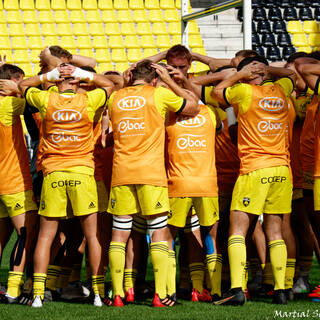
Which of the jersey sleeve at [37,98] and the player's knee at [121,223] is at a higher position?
the jersey sleeve at [37,98]

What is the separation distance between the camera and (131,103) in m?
6.18

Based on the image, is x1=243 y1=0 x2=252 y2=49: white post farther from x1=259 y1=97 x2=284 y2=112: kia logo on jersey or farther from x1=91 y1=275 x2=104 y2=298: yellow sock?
x1=91 y1=275 x2=104 y2=298: yellow sock

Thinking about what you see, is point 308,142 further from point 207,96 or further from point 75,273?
point 75,273

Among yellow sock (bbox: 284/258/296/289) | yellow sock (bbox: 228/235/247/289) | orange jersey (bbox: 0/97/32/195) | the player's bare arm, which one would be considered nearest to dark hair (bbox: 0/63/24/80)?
orange jersey (bbox: 0/97/32/195)

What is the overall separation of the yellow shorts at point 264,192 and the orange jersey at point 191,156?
0.33m

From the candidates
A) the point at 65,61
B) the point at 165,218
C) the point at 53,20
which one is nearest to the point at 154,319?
the point at 165,218

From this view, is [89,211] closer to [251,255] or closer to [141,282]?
[141,282]

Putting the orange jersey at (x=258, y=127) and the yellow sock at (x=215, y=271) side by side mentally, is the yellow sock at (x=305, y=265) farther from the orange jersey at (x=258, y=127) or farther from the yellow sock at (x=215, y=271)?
the orange jersey at (x=258, y=127)

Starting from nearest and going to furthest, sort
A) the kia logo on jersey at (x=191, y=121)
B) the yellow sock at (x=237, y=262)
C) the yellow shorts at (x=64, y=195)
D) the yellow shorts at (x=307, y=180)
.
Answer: the yellow sock at (x=237, y=262), the yellow shorts at (x=64, y=195), the kia logo on jersey at (x=191, y=121), the yellow shorts at (x=307, y=180)

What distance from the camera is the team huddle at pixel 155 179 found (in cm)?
610

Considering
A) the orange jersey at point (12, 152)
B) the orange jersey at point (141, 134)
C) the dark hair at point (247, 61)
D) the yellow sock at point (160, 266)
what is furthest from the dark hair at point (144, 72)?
the yellow sock at point (160, 266)

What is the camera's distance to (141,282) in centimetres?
686

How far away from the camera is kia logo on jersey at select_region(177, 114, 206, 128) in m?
6.45

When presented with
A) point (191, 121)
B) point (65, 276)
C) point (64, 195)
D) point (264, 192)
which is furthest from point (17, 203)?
point (264, 192)
